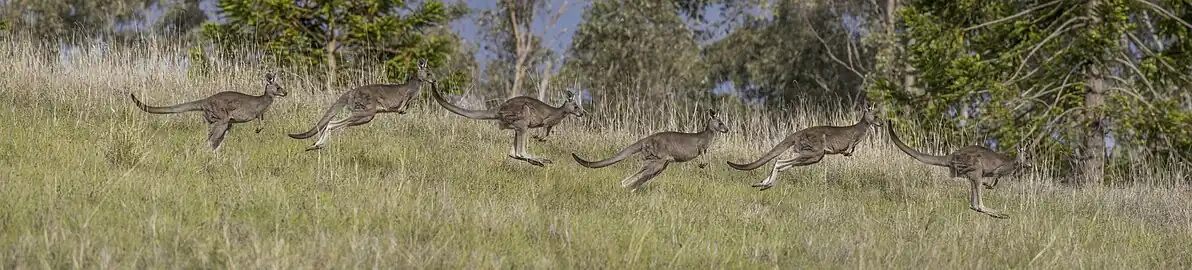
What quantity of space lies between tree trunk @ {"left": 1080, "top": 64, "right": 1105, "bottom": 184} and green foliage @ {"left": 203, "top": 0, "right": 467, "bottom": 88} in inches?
496

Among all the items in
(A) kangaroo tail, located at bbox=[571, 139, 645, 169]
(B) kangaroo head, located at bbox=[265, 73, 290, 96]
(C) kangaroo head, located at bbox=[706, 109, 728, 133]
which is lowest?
(A) kangaroo tail, located at bbox=[571, 139, 645, 169]

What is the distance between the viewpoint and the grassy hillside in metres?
5.09

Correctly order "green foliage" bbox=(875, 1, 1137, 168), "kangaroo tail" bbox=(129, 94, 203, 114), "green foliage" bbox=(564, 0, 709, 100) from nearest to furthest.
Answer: "kangaroo tail" bbox=(129, 94, 203, 114)
"green foliage" bbox=(875, 1, 1137, 168)
"green foliage" bbox=(564, 0, 709, 100)

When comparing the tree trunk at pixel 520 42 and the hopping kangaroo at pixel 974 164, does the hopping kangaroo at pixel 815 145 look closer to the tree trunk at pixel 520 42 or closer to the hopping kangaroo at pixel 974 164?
the hopping kangaroo at pixel 974 164

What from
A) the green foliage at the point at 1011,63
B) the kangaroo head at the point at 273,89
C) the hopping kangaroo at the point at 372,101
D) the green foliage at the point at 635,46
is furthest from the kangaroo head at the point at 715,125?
the green foliage at the point at 635,46

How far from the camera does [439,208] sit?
6.28 m

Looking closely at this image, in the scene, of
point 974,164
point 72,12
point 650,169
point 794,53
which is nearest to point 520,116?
point 650,169

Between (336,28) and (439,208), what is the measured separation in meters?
18.2

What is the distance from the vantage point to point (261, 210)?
591 centimetres

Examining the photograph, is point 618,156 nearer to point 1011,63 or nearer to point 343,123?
point 343,123

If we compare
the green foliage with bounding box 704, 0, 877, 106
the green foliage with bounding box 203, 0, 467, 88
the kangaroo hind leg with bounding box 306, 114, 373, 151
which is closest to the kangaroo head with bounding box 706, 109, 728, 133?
the kangaroo hind leg with bounding box 306, 114, 373, 151

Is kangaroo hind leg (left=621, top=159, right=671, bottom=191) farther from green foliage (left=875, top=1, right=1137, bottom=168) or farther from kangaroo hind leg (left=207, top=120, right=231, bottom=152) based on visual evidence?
green foliage (left=875, top=1, right=1137, bottom=168)

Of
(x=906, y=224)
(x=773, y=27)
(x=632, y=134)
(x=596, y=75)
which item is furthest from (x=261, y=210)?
(x=773, y=27)

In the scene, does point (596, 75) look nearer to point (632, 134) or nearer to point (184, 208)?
point (632, 134)
